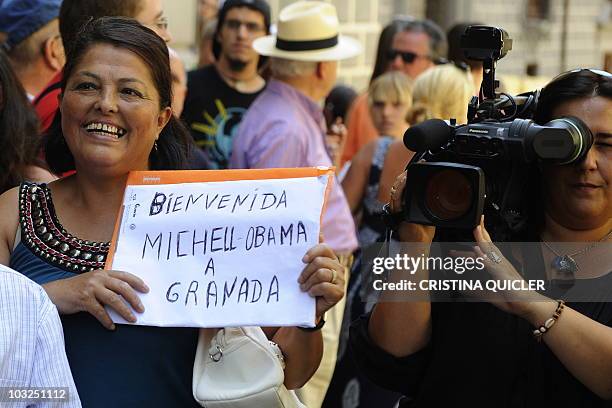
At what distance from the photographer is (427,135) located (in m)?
2.52

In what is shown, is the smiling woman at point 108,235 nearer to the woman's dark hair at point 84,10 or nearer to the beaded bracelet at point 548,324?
the beaded bracelet at point 548,324

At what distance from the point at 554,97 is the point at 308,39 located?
2990 mm

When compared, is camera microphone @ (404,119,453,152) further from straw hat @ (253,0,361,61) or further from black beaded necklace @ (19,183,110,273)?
straw hat @ (253,0,361,61)

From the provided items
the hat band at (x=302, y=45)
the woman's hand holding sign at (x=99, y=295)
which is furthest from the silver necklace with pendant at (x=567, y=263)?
the hat band at (x=302, y=45)

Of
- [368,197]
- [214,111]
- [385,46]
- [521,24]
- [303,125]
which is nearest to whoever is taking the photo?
[303,125]

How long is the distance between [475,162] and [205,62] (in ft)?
17.9

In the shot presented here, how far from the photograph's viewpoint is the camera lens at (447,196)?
8.27 ft

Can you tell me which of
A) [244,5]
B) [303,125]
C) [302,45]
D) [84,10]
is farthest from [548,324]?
[244,5]

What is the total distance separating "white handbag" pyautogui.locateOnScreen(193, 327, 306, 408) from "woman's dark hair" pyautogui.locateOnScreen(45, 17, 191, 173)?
60 cm

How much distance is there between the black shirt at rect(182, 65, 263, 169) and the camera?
19.9 feet

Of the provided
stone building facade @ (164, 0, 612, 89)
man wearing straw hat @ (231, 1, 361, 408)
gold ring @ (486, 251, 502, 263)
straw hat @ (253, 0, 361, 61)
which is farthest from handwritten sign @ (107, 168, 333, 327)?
stone building facade @ (164, 0, 612, 89)

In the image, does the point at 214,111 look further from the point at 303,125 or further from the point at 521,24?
the point at 521,24

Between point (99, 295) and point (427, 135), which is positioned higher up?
point (427, 135)

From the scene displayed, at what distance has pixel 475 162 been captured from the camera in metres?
2.57
